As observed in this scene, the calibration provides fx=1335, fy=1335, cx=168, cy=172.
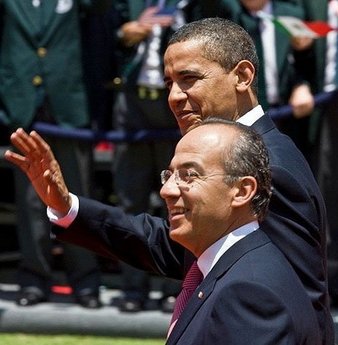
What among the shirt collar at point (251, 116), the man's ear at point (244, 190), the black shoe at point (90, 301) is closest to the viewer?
the man's ear at point (244, 190)

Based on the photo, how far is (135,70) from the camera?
7582 mm

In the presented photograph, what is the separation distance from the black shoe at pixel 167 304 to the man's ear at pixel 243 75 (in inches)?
139

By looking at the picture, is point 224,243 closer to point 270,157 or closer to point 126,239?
point 270,157

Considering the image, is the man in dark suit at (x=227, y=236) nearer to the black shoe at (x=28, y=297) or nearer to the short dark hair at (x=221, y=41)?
the short dark hair at (x=221, y=41)

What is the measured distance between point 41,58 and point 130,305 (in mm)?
1515

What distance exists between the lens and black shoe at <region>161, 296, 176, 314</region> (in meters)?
7.64

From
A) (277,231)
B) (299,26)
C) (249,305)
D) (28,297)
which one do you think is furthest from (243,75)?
(28,297)

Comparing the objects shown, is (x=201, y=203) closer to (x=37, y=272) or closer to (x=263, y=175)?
(x=263, y=175)

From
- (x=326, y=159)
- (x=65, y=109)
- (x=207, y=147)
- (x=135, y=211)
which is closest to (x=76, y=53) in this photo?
(x=65, y=109)

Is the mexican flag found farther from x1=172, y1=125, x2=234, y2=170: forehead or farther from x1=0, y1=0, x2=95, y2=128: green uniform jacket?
x1=172, y1=125, x2=234, y2=170: forehead

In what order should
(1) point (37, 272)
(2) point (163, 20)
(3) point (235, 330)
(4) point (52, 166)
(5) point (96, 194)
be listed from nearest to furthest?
(3) point (235, 330) → (4) point (52, 166) → (2) point (163, 20) → (1) point (37, 272) → (5) point (96, 194)

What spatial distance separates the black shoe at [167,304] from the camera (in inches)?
301

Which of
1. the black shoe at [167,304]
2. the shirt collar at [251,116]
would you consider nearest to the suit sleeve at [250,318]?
the shirt collar at [251,116]

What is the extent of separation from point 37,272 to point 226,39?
12.8ft
